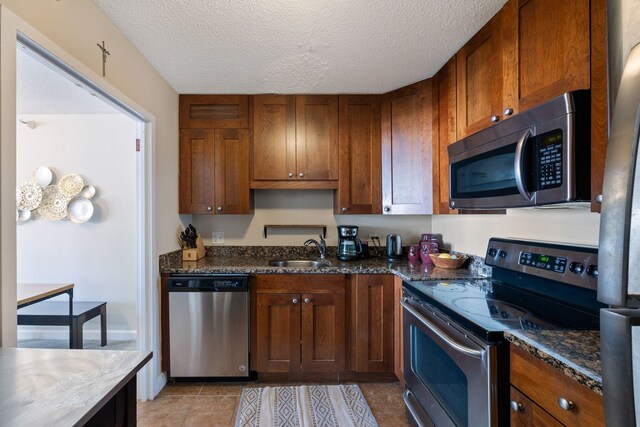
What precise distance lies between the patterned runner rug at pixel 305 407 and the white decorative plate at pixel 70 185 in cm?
278

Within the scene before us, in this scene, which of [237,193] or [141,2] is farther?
[237,193]

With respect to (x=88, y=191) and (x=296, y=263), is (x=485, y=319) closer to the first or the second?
(x=296, y=263)

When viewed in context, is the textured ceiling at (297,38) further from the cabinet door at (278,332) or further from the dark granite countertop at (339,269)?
the cabinet door at (278,332)

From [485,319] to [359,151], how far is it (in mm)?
1689

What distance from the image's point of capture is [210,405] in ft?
6.54

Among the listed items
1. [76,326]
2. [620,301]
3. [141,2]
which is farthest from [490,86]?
[76,326]

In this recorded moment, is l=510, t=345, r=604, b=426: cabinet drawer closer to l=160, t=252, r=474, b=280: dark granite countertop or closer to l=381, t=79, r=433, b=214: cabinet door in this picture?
l=160, t=252, r=474, b=280: dark granite countertop

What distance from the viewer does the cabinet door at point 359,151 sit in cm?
251

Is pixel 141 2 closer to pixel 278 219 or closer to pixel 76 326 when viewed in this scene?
pixel 278 219

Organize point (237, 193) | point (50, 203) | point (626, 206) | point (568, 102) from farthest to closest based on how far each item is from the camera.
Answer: point (50, 203) → point (237, 193) → point (568, 102) → point (626, 206)

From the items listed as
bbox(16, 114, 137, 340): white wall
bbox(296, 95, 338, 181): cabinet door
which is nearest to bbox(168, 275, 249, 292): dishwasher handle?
bbox(296, 95, 338, 181): cabinet door

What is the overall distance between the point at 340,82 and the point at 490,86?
111 centimetres

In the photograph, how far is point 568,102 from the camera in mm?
996

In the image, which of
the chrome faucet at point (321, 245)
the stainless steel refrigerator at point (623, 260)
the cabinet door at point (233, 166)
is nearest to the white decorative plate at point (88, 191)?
the cabinet door at point (233, 166)
